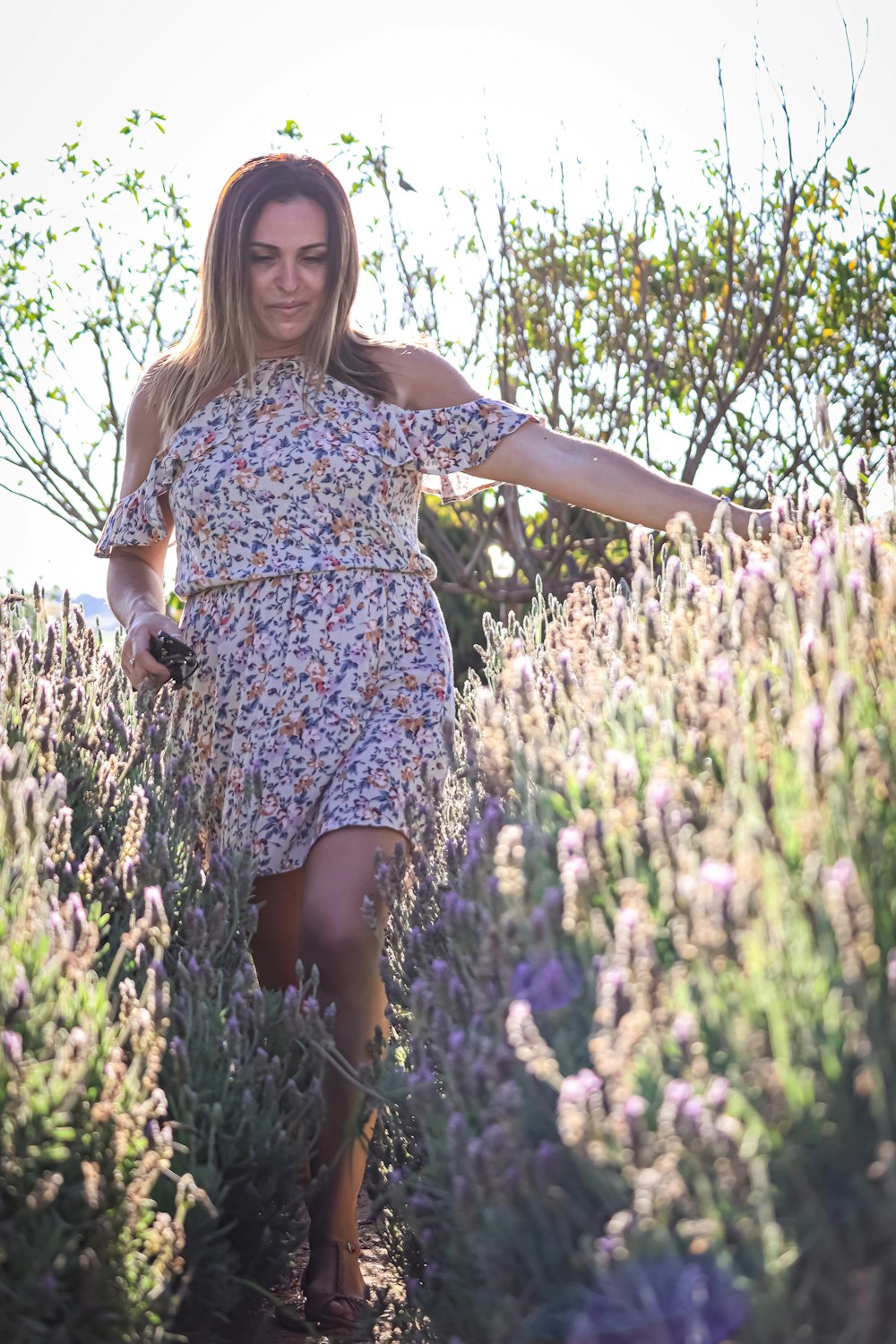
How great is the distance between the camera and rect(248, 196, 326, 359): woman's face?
329cm

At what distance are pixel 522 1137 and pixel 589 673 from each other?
865 mm

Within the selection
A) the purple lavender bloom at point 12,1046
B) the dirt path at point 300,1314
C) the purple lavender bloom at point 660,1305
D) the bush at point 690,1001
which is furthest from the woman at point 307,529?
the purple lavender bloom at point 660,1305

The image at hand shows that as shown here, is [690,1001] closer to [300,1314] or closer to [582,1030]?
[582,1030]

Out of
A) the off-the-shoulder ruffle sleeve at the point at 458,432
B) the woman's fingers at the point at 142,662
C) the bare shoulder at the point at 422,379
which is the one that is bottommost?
the woman's fingers at the point at 142,662

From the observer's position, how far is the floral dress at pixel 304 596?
3082 mm

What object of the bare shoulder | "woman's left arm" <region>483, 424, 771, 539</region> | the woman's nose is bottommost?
"woman's left arm" <region>483, 424, 771, 539</region>

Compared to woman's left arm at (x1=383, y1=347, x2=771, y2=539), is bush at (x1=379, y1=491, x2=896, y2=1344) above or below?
below

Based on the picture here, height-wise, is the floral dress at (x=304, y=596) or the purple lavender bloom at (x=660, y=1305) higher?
the floral dress at (x=304, y=596)

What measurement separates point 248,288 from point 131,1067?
206 cm

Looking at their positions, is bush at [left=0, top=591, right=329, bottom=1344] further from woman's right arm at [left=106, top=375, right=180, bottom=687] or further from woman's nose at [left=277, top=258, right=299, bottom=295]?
woman's nose at [left=277, top=258, right=299, bottom=295]

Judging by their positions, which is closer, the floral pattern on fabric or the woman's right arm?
the floral pattern on fabric

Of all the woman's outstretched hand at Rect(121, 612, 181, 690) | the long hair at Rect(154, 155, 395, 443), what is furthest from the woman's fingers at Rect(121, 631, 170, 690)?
the long hair at Rect(154, 155, 395, 443)

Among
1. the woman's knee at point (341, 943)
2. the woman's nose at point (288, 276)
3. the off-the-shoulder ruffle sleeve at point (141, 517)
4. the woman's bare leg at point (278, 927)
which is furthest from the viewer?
the off-the-shoulder ruffle sleeve at point (141, 517)

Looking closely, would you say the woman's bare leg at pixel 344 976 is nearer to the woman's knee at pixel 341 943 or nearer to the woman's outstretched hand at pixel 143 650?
the woman's knee at pixel 341 943
